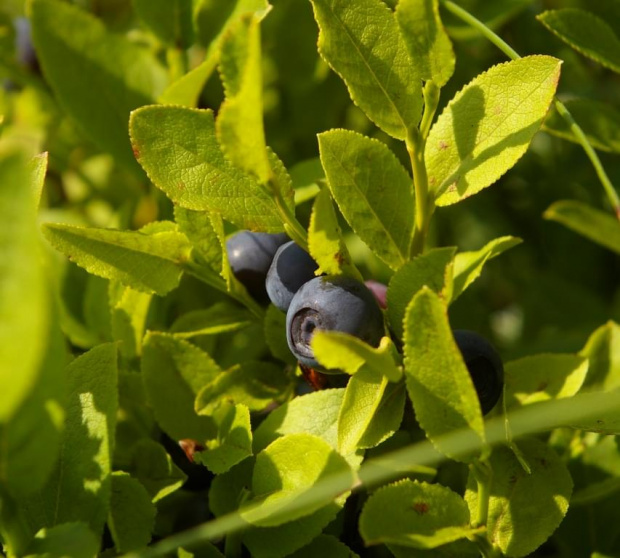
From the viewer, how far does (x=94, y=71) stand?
1.36 metres

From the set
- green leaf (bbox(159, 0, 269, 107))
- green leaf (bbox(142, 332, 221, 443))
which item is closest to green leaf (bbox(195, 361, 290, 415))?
green leaf (bbox(142, 332, 221, 443))

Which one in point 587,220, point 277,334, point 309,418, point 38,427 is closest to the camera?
→ point 38,427

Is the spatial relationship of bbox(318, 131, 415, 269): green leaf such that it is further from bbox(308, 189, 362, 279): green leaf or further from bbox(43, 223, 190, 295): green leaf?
bbox(43, 223, 190, 295): green leaf

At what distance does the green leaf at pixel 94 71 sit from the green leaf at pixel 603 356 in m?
0.78

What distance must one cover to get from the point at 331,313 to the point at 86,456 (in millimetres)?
271

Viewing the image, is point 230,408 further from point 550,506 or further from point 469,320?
point 469,320

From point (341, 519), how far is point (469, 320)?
0.49m

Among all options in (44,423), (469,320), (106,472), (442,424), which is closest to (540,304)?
(469,320)

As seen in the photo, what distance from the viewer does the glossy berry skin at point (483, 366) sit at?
868mm

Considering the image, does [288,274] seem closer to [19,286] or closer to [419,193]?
[419,193]

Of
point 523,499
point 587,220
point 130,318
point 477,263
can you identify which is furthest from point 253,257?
point 587,220

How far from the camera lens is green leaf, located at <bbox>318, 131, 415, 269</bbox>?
837mm

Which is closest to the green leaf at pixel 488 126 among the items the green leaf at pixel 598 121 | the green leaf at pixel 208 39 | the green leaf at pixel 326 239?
the green leaf at pixel 326 239

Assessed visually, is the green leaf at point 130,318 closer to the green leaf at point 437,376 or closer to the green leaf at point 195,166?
the green leaf at point 195,166
